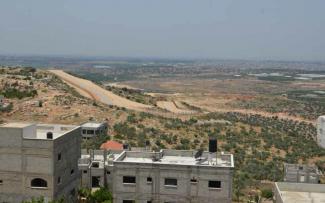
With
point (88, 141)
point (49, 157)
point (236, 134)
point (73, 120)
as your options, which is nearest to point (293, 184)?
point (49, 157)

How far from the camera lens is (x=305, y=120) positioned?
82.4m

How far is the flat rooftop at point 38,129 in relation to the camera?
23.0 m

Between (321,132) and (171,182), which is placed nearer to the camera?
(171,182)

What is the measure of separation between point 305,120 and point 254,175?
48890mm

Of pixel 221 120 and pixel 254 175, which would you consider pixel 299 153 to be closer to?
pixel 254 175

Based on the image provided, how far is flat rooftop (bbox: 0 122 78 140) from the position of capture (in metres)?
23.0

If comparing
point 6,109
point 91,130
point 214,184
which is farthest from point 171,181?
point 6,109

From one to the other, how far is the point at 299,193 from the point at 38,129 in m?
19.0

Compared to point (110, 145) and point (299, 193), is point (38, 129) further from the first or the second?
point (299, 193)

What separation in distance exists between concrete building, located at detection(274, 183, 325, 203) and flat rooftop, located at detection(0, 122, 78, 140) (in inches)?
600

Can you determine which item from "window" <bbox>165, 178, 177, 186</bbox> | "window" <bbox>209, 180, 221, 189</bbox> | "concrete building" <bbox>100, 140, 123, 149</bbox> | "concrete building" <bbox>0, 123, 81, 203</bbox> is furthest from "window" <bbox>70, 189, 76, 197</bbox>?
"concrete building" <bbox>100, 140, 123, 149</bbox>

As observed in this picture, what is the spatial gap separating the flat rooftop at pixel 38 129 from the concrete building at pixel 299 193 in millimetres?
15244

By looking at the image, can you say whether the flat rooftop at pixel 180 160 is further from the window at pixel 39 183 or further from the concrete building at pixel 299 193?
the concrete building at pixel 299 193

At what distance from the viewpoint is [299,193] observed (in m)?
29.3
